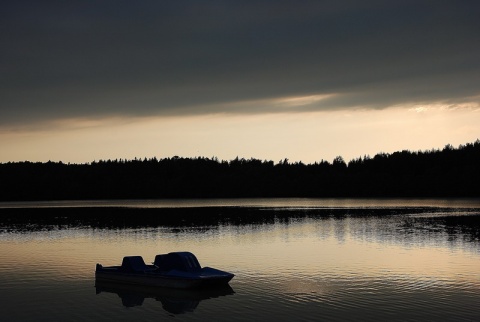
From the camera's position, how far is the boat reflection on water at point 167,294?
35.5 metres

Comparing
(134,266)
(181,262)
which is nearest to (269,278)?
(181,262)

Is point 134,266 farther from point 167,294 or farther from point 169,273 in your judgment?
point 167,294

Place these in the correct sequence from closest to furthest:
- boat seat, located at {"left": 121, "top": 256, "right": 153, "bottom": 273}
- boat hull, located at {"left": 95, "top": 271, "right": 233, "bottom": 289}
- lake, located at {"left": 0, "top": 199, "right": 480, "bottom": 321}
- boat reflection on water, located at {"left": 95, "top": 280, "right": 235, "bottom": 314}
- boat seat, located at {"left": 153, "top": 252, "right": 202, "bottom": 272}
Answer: lake, located at {"left": 0, "top": 199, "right": 480, "bottom": 321}
boat reflection on water, located at {"left": 95, "top": 280, "right": 235, "bottom": 314}
boat hull, located at {"left": 95, "top": 271, "right": 233, "bottom": 289}
boat seat, located at {"left": 153, "top": 252, "right": 202, "bottom": 272}
boat seat, located at {"left": 121, "top": 256, "right": 153, "bottom": 273}

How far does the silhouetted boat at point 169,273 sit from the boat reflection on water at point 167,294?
338mm

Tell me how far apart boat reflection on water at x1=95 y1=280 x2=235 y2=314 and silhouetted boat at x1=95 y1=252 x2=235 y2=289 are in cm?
34

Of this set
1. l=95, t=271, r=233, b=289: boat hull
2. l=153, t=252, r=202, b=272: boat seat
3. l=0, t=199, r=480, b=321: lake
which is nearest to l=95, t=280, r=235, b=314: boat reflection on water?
l=0, t=199, r=480, b=321: lake

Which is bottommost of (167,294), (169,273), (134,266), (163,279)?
(167,294)

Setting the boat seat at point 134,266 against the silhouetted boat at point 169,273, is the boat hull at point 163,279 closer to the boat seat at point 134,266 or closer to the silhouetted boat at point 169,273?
the silhouetted boat at point 169,273

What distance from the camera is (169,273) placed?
40.4 metres

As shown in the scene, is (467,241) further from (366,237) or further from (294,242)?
(294,242)

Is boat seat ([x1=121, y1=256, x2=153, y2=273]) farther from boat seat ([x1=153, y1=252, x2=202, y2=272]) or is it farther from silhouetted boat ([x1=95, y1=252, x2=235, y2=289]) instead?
boat seat ([x1=153, y1=252, x2=202, y2=272])

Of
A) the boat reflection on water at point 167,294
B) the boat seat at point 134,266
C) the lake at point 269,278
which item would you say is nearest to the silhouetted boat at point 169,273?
the boat seat at point 134,266

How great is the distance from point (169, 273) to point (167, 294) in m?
1.70

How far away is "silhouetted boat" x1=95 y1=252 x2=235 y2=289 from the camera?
39.2m
